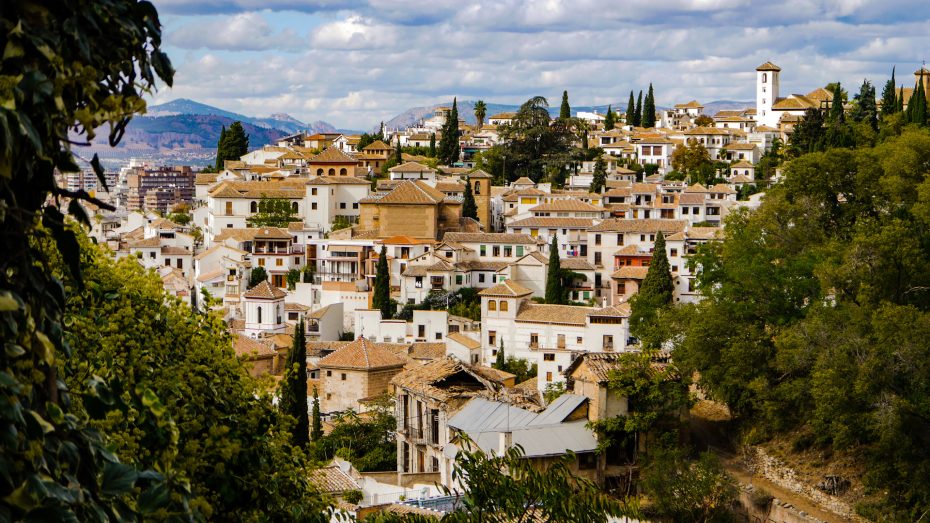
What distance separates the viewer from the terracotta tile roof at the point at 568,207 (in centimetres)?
6131

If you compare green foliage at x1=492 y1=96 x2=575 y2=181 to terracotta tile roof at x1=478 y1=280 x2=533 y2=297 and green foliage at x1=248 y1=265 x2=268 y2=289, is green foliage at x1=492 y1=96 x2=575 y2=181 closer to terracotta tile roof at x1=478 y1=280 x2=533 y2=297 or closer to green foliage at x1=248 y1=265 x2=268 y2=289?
green foliage at x1=248 y1=265 x2=268 y2=289

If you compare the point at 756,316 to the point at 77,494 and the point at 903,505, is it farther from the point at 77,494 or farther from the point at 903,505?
the point at 77,494

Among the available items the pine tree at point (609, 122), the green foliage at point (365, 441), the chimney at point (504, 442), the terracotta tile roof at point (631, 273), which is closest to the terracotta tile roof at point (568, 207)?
the terracotta tile roof at point (631, 273)

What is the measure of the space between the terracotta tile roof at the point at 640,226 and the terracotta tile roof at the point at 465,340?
12.0 metres

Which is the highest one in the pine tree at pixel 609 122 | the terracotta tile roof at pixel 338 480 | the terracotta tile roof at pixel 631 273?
the pine tree at pixel 609 122

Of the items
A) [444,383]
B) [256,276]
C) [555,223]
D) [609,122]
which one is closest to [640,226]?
[555,223]

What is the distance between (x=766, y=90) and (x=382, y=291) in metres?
59.7

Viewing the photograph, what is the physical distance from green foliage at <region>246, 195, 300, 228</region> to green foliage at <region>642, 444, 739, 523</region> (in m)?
44.6

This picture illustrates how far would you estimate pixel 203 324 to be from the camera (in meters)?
9.92

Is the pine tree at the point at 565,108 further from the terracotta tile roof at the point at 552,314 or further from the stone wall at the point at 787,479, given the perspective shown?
the stone wall at the point at 787,479

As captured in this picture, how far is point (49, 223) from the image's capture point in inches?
175

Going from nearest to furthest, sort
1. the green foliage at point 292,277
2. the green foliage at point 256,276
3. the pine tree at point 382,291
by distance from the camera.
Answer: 1. the pine tree at point 382,291
2. the green foliage at point 256,276
3. the green foliage at point 292,277

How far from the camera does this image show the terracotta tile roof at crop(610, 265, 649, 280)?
51812 mm

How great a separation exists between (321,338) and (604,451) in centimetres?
2886
